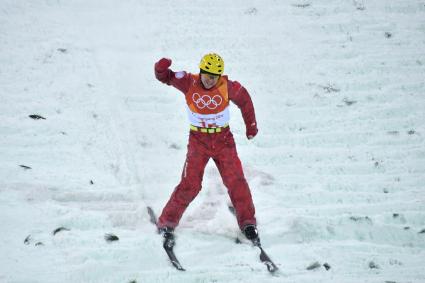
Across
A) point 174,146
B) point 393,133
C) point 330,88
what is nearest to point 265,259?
point 174,146

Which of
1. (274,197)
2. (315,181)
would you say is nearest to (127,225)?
(274,197)

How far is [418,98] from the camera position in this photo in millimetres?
6699

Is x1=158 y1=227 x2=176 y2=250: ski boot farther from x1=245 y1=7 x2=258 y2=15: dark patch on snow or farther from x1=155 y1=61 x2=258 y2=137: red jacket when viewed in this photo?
x1=245 y1=7 x2=258 y2=15: dark patch on snow

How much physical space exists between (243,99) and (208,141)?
55 centimetres

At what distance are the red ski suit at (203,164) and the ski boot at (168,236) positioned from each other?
0.13ft

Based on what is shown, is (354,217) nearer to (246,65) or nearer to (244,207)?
(244,207)

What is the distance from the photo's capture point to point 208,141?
15.1 ft

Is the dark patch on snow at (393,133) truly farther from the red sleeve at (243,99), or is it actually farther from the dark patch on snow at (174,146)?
the dark patch on snow at (174,146)

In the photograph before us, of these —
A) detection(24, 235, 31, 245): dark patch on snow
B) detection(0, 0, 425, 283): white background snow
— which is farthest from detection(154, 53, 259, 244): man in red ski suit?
detection(24, 235, 31, 245): dark patch on snow

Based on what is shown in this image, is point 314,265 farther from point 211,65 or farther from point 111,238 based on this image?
point 211,65

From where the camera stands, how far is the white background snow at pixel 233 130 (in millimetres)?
4387

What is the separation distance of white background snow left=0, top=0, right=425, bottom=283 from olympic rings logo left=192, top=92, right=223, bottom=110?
1.24 m

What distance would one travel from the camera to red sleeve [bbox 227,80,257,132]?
4.58 metres

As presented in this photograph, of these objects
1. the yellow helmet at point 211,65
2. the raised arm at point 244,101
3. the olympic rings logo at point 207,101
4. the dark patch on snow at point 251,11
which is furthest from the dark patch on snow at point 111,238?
the dark patch on snow at point 251,11
